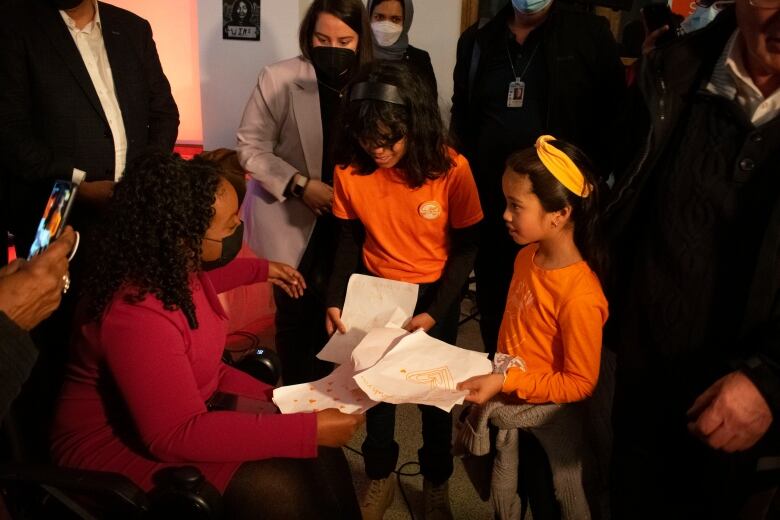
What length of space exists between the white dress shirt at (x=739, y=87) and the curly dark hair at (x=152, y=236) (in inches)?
44.1

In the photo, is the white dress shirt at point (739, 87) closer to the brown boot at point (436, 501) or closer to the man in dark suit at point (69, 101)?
the brown boot at point (436, 501)

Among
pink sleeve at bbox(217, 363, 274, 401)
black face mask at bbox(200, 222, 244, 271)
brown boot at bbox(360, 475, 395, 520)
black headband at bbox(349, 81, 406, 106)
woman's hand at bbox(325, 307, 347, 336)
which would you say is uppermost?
black headband at bbox(349, 81, 406, 106)

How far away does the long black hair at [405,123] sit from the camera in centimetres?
177

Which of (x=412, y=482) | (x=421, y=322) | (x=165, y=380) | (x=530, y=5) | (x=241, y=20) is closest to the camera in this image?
(x=165, y=380)

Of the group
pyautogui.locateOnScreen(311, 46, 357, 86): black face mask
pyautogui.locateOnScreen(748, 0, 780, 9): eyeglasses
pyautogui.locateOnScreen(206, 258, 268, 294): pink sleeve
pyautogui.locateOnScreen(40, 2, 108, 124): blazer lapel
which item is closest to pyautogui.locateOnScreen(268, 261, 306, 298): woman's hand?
pyautogui.locateOnScreen(206, 258, 268, 294): pink sleeve

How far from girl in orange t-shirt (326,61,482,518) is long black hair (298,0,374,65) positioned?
32 cm

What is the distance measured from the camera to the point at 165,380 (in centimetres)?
128

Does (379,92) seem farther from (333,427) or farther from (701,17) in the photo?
(701,17)

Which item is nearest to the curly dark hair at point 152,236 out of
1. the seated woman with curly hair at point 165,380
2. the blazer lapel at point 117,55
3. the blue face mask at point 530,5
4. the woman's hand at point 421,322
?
the seated woman with curly hair at point 165,380

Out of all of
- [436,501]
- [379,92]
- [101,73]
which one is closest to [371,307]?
[379,92]

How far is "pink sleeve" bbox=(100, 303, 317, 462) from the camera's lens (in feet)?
4.18

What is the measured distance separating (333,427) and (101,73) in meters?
1.64

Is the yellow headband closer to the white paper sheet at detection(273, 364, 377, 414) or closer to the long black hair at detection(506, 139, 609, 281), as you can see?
the long black hair at detection(506, 139, 609, 281)

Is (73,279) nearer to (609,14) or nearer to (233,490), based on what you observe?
(233,490)
